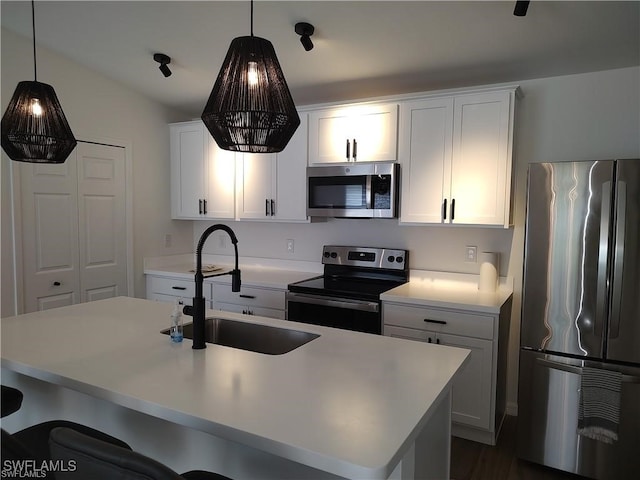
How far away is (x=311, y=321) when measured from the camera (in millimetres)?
3121

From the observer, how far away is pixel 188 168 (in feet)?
13.4

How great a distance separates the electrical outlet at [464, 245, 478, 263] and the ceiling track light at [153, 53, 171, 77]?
2.56 m

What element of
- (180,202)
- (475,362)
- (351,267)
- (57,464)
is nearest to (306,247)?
(351,267)

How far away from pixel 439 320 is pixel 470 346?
233 mm

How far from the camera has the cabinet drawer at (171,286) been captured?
3770mm

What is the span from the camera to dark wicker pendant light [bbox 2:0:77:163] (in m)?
1.84

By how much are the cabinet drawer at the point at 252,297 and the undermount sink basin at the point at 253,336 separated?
1129 mm

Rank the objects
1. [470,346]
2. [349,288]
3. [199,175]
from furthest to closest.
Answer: [199,175], [349,288], [470,346]

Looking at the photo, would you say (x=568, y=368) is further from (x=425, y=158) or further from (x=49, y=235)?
(x=49, y=235)

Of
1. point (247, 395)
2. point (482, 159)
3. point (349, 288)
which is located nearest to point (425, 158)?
point (482, 159)

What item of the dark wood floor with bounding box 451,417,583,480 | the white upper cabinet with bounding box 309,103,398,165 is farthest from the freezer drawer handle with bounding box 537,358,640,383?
the white upper cabinet with bounding box 309,103,398,165

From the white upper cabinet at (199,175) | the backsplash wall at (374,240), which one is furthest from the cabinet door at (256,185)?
the backsplash wall at (374,240)

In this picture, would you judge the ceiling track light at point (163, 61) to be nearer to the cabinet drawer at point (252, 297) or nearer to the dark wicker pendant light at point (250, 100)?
the cabinet drawer at point (252, 297)

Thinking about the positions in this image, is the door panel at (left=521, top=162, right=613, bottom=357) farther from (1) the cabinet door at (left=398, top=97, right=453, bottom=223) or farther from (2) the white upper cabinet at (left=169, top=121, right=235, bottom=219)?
(2) the white upper cabinet at (left=169, top=121, right=235, bottom=219)
